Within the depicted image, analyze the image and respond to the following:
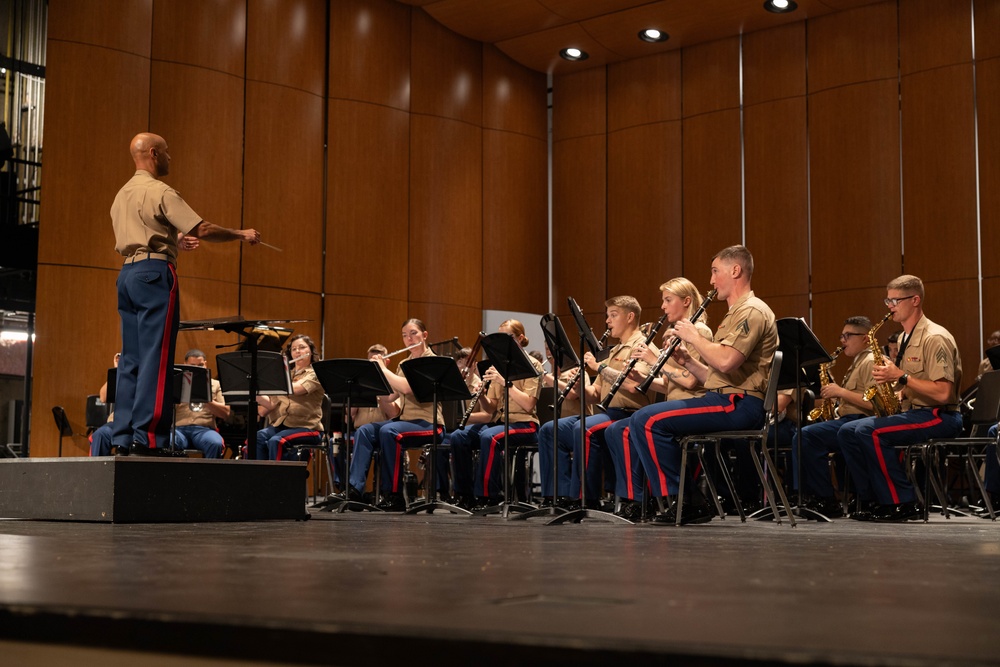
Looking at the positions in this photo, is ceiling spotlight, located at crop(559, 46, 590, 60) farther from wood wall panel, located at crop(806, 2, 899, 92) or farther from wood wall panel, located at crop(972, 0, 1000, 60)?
wood wall panel, located at crop(972, 0, 1000, 60)

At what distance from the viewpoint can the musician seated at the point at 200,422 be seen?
695 centimetres

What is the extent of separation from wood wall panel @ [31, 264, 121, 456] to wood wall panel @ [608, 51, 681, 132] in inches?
196

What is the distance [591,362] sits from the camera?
5512 mm

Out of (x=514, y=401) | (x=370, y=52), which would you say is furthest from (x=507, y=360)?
(x=370, y=52)

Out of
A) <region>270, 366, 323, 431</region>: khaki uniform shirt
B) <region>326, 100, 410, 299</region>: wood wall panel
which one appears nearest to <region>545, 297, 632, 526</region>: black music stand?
<region>270, 366, 323, 431</region>: khaki uniform shirt

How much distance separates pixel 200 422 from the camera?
7.24 m

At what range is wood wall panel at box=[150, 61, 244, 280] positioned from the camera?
26.1 feet

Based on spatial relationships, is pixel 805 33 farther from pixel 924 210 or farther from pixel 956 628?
pixel 956 628

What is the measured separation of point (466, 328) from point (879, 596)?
8179 mm

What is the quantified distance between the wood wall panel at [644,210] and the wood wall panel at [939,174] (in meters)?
2.02

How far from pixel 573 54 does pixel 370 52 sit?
1.99m

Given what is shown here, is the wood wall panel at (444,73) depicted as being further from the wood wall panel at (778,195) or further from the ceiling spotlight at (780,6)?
the ceiling spotlight at (780,6)

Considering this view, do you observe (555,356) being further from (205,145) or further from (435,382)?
(205,145)

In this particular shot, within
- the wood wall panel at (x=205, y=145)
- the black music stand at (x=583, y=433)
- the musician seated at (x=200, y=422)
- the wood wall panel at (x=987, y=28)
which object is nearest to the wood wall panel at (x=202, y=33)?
the wood wall panel at (x=205, y=145)
